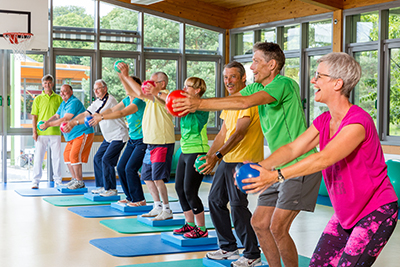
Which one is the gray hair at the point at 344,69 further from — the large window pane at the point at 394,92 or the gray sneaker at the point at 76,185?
the gray sneaker at the point at 76,185

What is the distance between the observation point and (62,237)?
497 centimetres

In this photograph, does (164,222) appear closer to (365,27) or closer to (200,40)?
(365,27)

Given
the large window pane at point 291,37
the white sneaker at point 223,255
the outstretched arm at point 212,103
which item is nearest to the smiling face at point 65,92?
the large window pane at point 291,37

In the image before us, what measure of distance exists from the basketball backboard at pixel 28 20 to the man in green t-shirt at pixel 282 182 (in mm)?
6265

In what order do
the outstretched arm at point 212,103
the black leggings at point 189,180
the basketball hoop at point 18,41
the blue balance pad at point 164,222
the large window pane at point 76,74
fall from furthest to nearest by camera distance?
the large window pane at point 76,74
the basketball hoop at point 18,41
the blue balance pad at point 164,222
the black leggings at point 189,180
the outstretched arm at point 212,103

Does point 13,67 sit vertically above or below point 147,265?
above

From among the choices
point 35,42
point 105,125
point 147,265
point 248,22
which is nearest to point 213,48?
point 248,22

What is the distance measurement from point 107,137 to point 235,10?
518 centimetres

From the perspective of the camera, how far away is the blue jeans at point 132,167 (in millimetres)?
6007

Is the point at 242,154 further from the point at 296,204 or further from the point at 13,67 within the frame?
the point at 13,67

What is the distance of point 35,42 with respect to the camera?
8.62 m

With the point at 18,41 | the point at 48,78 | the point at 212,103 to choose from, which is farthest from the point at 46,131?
the point at 212,103

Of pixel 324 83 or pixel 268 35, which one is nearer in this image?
pixel 324 83

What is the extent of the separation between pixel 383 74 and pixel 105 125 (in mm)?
4443
